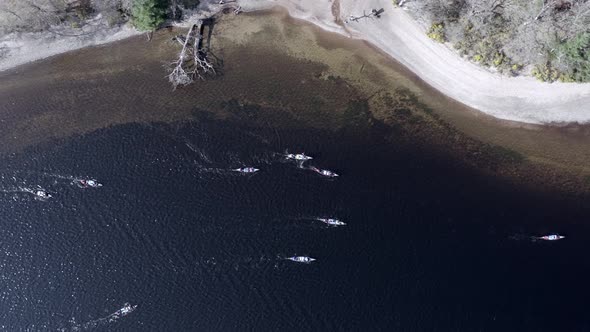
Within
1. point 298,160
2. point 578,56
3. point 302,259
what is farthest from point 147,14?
point 578,56

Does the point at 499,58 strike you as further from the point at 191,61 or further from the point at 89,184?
the point at 89,184

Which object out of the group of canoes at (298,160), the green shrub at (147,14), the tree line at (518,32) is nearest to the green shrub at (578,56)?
the tree line at (518,32)

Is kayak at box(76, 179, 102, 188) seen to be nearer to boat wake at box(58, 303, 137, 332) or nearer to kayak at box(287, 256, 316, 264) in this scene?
boat wake at box(58, 303, 137, 332)

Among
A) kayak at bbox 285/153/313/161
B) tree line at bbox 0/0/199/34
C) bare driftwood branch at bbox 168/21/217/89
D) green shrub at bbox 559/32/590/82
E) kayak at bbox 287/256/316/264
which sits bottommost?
kayak at bbox 287/256/316/264

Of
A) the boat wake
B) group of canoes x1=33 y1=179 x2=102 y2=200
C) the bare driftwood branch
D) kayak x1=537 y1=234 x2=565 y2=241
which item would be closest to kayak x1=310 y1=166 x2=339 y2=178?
the bare driftwood branch

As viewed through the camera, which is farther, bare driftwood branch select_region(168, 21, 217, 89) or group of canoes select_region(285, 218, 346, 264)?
bare driftwood branch select_region(168, 21, 217, 89)

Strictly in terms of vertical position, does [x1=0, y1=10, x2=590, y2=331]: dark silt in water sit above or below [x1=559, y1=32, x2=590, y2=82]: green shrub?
below

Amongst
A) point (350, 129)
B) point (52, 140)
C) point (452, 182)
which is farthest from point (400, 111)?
point (52, 140)
